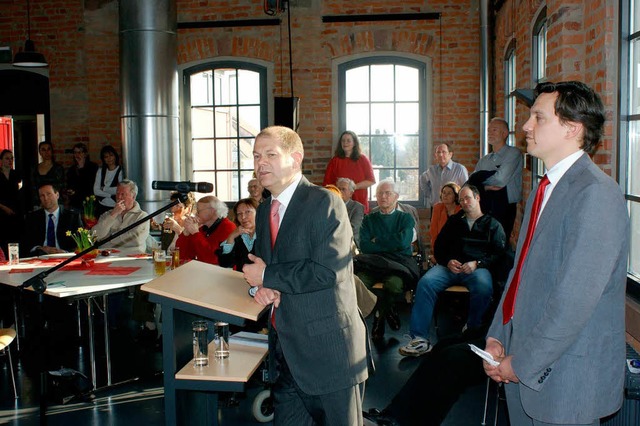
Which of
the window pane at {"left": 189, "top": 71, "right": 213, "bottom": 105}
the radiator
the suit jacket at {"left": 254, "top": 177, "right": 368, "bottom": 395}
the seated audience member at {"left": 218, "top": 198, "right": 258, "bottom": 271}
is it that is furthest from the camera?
the window pane at {"left": 189, "top": 71, "right": 213, "bottom": 105}

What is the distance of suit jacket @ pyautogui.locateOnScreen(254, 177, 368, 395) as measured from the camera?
243cm

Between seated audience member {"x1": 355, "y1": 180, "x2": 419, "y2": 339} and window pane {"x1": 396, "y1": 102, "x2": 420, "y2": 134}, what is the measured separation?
2733 millimetres

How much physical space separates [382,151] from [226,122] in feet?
6.86

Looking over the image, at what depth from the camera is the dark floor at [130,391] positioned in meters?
4.11

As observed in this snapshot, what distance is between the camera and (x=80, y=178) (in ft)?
28.1

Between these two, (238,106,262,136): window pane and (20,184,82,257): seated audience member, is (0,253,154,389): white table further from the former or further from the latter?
(238,106,262,136): window pane

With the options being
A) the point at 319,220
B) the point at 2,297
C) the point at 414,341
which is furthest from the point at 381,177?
the point at 319,220

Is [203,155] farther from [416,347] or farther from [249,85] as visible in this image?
[416,347]

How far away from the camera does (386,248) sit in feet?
20.0

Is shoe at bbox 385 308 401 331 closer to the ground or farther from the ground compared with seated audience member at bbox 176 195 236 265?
closer to the ground

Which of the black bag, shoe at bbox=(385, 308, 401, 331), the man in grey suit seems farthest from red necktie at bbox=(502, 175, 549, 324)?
shoe at bbox=(385, 308, 401, 331)

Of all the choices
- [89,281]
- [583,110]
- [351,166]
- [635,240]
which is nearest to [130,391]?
[89,281]

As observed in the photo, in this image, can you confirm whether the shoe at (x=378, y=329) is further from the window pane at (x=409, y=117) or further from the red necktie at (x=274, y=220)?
the window pane at (x=409, y=117)

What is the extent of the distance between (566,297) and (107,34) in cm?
841
